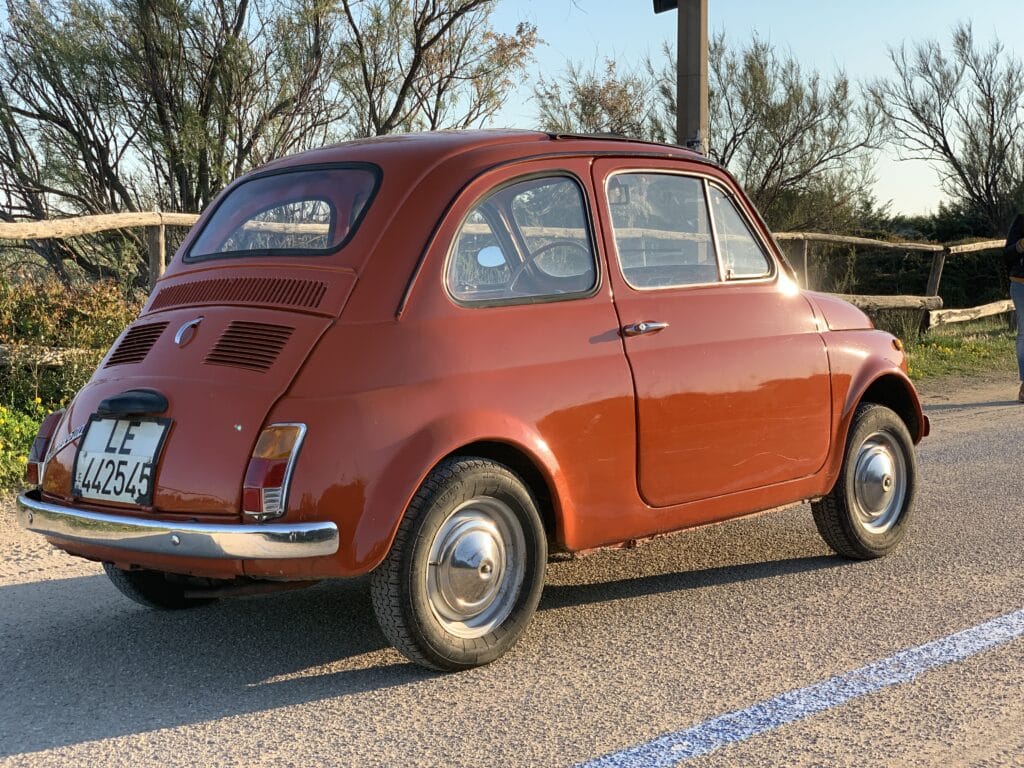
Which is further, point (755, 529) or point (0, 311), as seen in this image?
point (0, 311)

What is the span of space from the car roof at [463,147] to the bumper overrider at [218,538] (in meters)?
1.46

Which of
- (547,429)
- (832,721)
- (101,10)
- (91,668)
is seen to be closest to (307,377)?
(547,429)

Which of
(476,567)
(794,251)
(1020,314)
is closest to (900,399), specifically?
(476,567)

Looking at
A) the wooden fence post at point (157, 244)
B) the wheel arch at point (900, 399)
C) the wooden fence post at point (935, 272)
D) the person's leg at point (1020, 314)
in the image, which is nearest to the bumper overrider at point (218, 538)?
the wheel arch at point (900, 399)

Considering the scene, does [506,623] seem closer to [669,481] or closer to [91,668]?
[669,481]

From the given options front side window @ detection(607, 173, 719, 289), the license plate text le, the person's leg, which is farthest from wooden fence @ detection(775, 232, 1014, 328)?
the license plate text le

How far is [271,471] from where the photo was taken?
3.66 meters

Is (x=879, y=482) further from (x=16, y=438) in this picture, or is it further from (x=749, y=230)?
(x=16, y=438)

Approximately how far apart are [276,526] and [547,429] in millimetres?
1017

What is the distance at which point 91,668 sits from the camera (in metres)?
4.08

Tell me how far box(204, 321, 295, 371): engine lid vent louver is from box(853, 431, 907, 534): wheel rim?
2.75 metres

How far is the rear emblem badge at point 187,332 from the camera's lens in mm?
4152

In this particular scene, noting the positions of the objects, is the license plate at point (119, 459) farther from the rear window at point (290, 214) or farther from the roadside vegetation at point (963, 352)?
the roadside vegetation at point (963, 352)

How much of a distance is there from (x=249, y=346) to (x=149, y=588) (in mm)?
1251
